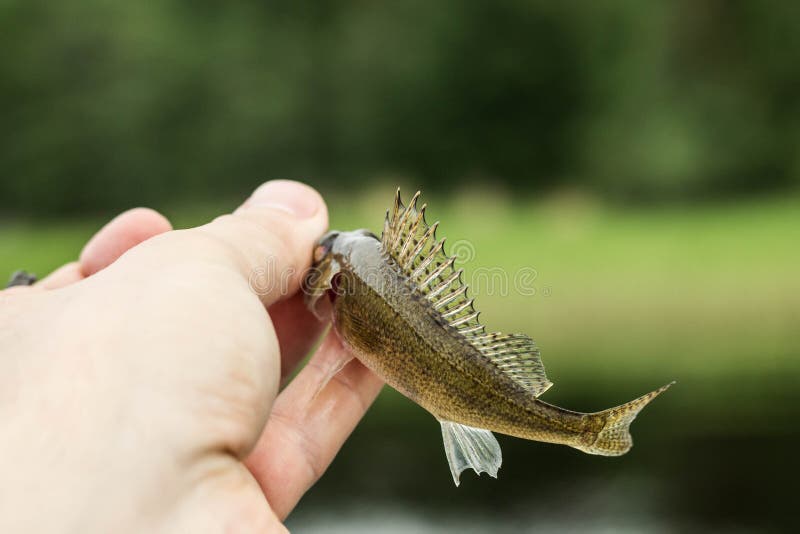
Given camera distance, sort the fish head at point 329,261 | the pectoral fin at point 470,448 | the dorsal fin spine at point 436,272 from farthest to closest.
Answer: the fish head at point 329,261 → the dorsal fin spine at point 436,272 → the pectoral fin at point 470,448

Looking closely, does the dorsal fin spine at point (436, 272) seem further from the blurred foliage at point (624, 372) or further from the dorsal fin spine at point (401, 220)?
the blurred foliage at point (624, 372)

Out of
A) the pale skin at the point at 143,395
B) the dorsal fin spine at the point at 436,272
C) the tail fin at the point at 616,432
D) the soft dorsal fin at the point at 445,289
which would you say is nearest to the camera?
the pale skin at the point at 143,395

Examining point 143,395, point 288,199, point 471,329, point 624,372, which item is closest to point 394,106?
point 624,372

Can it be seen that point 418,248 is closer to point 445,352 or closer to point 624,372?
point 445,352

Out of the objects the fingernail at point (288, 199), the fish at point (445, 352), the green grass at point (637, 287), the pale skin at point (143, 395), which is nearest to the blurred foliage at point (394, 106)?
the green grass at point (637, 287)

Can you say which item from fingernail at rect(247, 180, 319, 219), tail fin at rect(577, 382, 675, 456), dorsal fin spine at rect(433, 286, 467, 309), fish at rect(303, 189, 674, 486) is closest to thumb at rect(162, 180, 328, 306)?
fingernail at rect(247, 180, 319, 219)

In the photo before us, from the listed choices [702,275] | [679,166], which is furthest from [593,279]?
[679,166]
